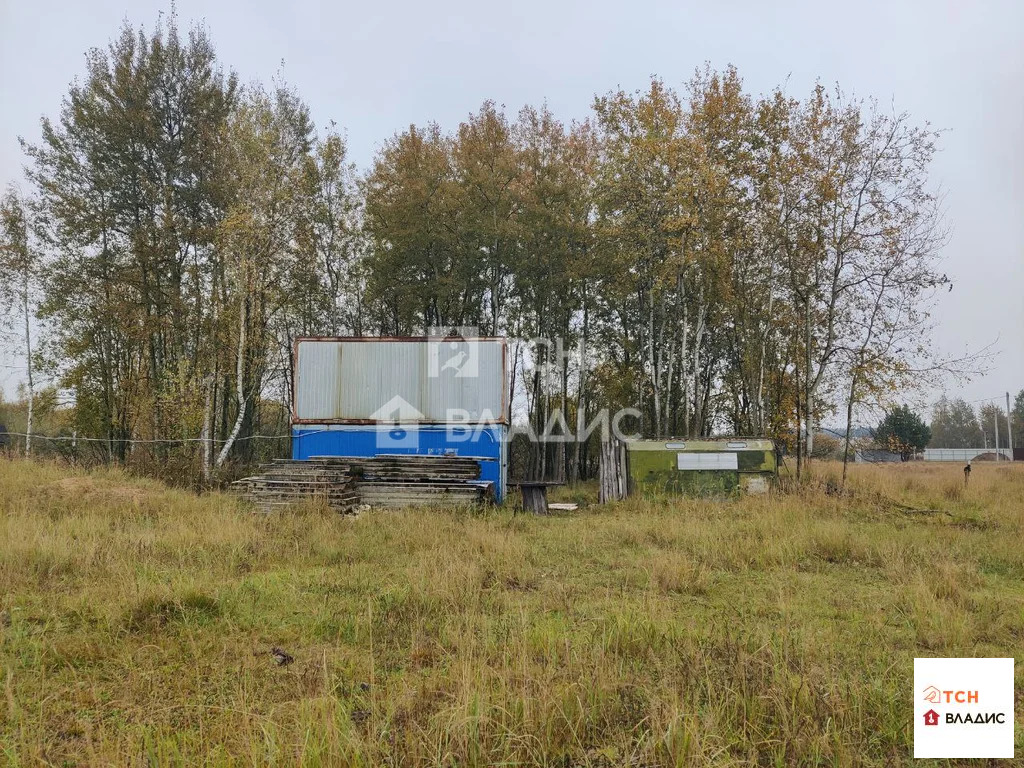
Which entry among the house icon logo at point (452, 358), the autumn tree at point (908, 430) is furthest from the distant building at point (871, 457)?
the house icon logo at point (452, 358)

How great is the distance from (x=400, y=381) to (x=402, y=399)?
18.6 inches

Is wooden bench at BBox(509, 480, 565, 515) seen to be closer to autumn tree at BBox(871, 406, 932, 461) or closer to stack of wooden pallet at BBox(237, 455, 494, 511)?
stack of wooden pallet at BBox(237, 455, 494, 511)

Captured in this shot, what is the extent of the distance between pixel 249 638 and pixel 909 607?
5582mm

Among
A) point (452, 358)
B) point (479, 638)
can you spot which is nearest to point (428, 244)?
point (452, 358)

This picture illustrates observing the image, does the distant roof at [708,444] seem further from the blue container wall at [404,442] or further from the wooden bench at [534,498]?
the blue container wall at [404,442]

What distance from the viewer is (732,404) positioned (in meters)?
25.0

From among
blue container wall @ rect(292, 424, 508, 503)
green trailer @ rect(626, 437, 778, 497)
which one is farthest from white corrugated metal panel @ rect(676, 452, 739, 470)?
blue container wall @ rect(292, 424, 508, 503)

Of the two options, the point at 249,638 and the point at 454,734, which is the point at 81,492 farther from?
the point at 454,734

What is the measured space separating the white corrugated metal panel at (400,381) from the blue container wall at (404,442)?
26cm

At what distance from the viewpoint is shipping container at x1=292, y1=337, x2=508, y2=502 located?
1538cm

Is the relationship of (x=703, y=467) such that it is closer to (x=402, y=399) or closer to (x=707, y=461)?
(x=707, y=461)

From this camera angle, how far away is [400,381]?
51.5 feet

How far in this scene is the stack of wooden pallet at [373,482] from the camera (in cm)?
1239

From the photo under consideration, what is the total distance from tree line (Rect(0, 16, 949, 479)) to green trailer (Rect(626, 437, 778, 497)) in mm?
3395
